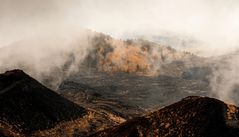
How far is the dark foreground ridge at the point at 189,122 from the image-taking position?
74938mm

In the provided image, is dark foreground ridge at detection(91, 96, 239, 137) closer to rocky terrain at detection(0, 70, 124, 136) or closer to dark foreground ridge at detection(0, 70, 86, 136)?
rocky terrain at detection(0, 70, 124, 136)

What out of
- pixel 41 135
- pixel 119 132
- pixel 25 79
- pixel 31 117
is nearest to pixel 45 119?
pixel 31 117

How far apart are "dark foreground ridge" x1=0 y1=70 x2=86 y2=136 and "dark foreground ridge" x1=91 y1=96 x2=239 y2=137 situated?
72.2m

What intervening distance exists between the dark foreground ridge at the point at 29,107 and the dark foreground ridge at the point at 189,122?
237ft

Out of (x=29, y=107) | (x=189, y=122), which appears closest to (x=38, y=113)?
(x=29, y=107)

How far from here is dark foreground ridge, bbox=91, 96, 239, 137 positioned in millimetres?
74938

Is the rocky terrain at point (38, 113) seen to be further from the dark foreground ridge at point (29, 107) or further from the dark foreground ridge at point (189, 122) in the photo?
the dark foreground ridge at point (189, 122)

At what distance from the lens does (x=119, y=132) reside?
84062 millimetres

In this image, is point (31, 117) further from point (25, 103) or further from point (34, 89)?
point (34, 89)

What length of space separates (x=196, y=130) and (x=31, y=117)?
9745 cm

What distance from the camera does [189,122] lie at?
261 feet

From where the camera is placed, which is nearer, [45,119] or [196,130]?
[196,130]

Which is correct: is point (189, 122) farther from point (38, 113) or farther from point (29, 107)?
point (29, 107)

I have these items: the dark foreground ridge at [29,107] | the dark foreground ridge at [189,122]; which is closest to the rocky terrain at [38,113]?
the dark foreground ridge at [29,107]
